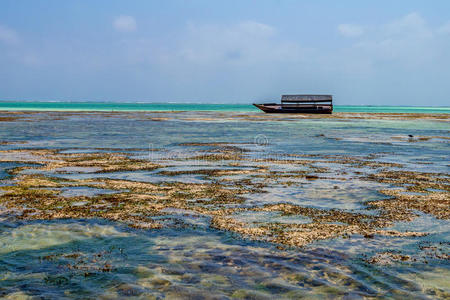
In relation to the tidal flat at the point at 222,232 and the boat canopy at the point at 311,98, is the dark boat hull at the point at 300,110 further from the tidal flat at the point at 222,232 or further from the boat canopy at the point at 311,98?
the tidal flat at the point at 222,232

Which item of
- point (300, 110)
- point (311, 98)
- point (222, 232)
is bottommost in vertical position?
point (222, 232)

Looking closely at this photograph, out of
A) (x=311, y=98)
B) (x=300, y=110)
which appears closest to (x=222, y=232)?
(x=311, y=98)

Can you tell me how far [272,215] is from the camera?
9.07 meters

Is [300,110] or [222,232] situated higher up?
[300,110]

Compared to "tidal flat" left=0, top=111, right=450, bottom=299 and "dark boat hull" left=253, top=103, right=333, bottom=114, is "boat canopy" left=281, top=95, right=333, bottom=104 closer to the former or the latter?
"dark boat hull" left=253, top=103, right=333, bottom=114

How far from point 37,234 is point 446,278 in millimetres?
6554

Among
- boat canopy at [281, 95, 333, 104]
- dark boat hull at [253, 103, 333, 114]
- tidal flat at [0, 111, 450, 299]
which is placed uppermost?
boat canopy at [281, 95, 333, 104]

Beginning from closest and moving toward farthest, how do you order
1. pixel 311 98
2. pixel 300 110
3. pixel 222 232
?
pixel 222 232
pixel 311 98
pixel 300 110

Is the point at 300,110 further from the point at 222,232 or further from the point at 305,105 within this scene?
the point at 222,232

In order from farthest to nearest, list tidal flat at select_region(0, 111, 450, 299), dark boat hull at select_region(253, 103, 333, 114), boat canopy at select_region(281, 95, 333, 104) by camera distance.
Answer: dark boat hull at select_region(253, 103, 333, 114) < boat canopy at select_region(281, 95, 333, 104) < tidal flat at select_region(0, 111, 450, 299)

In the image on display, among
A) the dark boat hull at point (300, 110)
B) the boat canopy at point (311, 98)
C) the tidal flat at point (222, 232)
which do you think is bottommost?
the tidal flat at point (222, 232)

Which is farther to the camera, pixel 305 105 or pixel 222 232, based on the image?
pixel 305 105

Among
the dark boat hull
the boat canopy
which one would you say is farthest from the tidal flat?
the dark boat hull

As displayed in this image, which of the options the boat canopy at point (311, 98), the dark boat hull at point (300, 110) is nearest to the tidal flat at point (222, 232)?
the boat canopy at point (311, 98)
